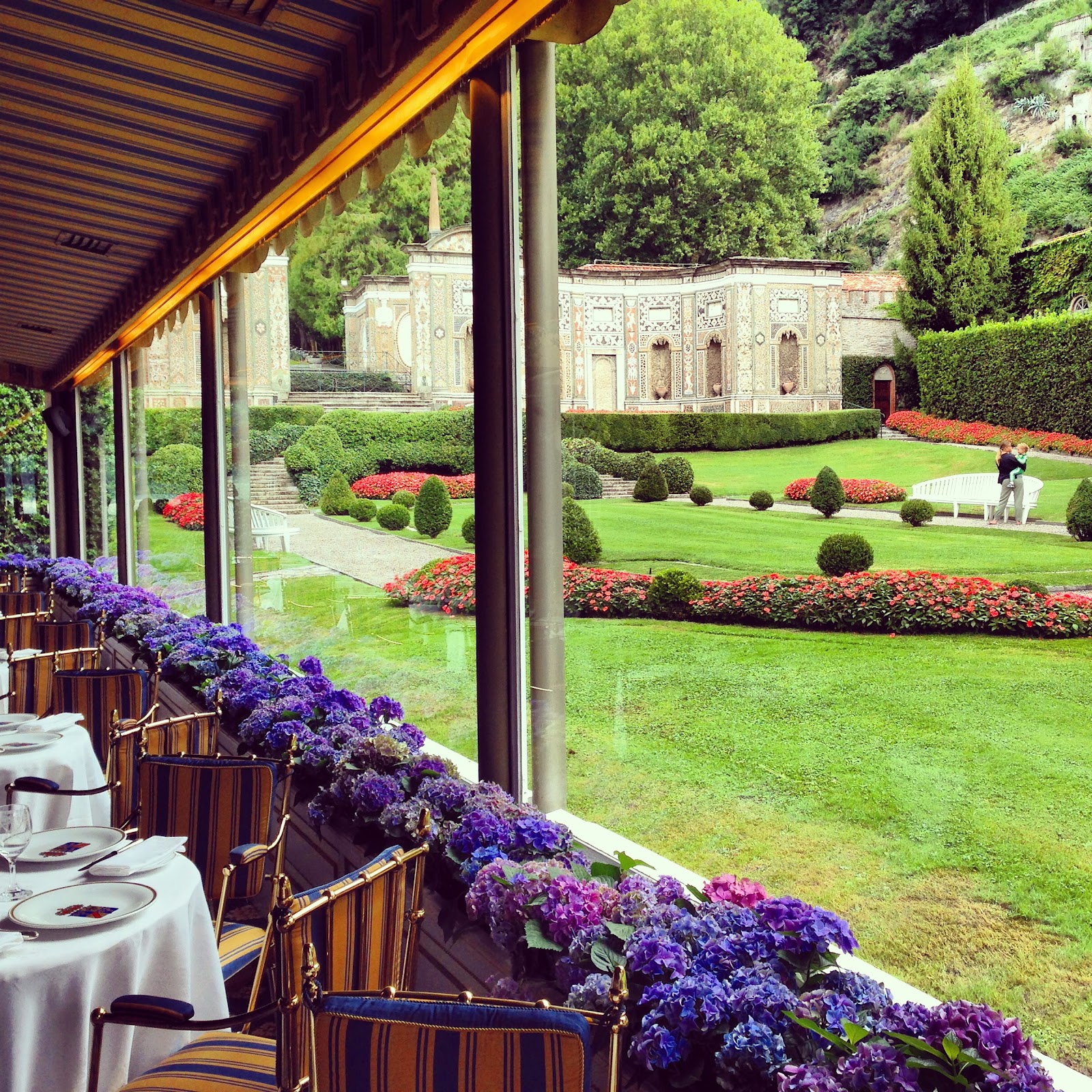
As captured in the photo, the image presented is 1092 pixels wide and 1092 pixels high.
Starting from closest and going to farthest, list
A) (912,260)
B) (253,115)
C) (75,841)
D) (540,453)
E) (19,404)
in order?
(912,260) → (75,841) → (540,453) → (253,115) → (19,404)

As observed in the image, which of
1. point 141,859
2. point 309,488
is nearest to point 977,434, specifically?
point 141,859

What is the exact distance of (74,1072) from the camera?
1.96 meters

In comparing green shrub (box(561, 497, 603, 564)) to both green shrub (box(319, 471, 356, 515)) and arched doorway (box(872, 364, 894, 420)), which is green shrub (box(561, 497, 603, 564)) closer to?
arched doorway (box(872, 364, 894, 420))

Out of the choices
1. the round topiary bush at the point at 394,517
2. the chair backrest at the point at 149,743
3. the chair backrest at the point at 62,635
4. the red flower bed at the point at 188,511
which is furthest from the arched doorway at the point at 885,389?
the red flower bed at the point at 188,511

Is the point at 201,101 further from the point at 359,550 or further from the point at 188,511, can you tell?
the point at 188,511

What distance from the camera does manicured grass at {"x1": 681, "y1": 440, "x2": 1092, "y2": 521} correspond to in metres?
1.62

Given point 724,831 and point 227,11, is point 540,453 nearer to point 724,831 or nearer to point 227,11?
point 724,831

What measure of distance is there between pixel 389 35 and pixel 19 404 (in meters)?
12.2

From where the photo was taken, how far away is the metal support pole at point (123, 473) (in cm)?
849

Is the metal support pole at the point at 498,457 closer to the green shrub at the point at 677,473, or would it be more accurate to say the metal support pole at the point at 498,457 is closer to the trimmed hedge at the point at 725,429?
the trimmed hedge at the point at 725,429

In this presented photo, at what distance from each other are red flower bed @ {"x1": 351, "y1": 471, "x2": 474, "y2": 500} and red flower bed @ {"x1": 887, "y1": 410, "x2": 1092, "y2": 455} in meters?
1.62

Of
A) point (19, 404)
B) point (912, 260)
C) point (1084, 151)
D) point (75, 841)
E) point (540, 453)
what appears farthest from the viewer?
point (19, 404)

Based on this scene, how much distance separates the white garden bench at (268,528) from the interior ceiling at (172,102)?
1.37 m

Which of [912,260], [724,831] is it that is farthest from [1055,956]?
[912,260]
